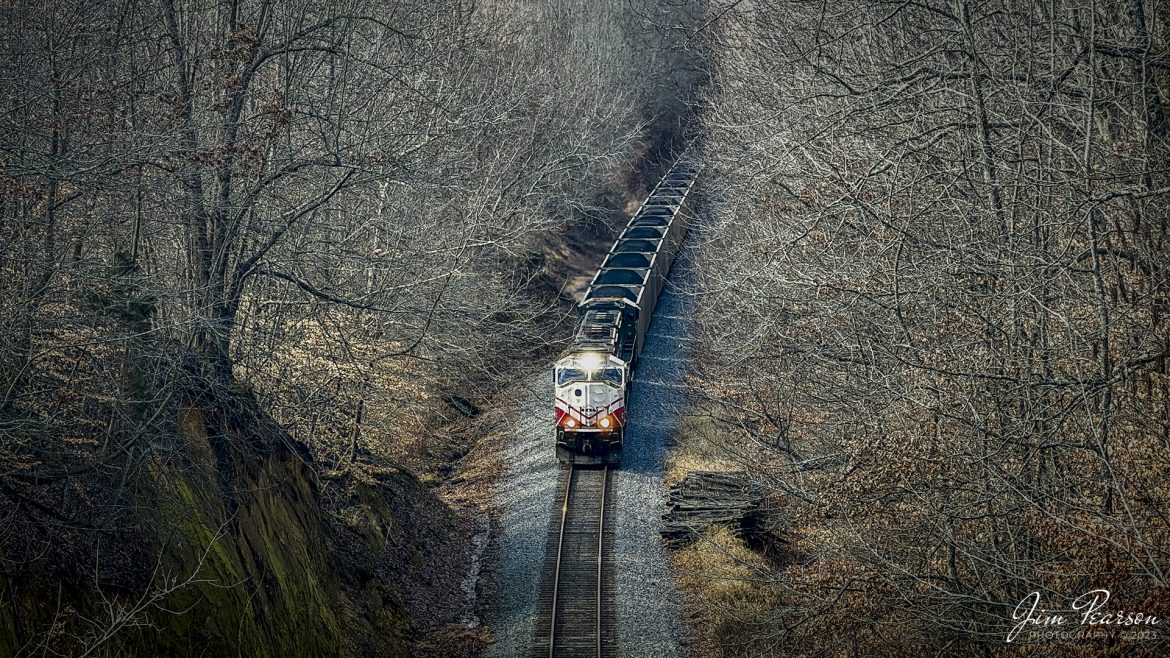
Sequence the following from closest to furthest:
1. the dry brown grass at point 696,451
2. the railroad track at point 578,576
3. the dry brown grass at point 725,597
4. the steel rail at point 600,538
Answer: the dry brown grass at point 725,597, the railroad track at point 578,576, the steel rail at point 600,538, the dry brown grass at point 696,451

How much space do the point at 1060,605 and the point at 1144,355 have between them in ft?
8.63

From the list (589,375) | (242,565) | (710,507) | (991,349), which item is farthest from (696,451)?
(242,565)

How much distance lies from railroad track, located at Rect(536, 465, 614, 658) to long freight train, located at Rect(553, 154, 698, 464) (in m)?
0.76

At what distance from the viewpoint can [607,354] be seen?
902 inches

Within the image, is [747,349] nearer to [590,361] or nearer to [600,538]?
[600,538]

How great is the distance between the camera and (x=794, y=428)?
20141 mm

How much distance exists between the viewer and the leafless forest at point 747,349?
10.0 m

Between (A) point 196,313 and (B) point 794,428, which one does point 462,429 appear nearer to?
(B) point 794,428

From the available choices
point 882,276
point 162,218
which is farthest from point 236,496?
point 882,276

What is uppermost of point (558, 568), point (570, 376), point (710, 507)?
point (570, 376)

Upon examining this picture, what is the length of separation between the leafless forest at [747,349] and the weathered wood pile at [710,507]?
0.51 meters

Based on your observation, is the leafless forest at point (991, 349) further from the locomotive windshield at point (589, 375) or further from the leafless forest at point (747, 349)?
the locomotive windshield at point (589, 375)

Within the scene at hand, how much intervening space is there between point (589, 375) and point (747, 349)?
272 inches

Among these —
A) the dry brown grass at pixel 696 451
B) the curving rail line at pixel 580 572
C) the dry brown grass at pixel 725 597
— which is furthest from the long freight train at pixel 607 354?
the dry brown grass at pixel 725 597
